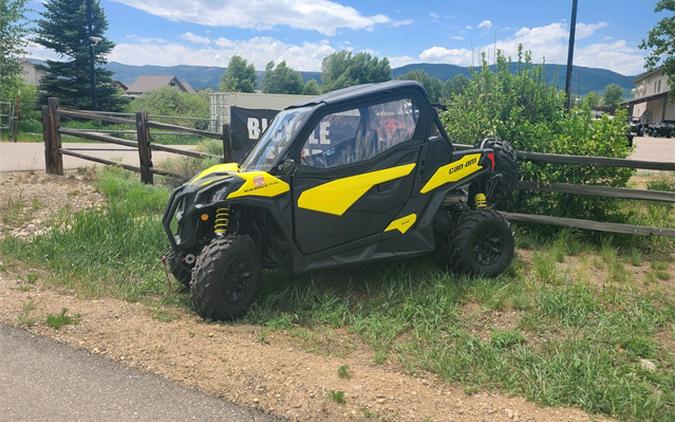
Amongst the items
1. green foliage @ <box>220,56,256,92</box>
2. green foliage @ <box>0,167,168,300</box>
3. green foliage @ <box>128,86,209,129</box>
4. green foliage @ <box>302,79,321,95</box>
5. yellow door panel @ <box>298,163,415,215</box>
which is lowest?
green foliage @ <box>0,167,168,300</box>

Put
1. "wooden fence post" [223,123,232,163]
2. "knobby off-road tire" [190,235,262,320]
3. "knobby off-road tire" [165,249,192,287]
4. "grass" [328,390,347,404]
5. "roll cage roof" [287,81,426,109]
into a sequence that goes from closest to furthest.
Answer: "grass" [328,390,347,404] → "knobby off-road tire" [190,235,262,320] → "roll cage roof" [287,81,426,109] → "knobby off-road tire" [165,249,192,287] → "wooden fence post" [223,123,232,163]

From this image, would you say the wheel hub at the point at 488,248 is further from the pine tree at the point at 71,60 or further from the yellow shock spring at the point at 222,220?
the pine tree at the point at 71,60

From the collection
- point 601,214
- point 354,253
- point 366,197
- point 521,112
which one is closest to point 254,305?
point 354,253

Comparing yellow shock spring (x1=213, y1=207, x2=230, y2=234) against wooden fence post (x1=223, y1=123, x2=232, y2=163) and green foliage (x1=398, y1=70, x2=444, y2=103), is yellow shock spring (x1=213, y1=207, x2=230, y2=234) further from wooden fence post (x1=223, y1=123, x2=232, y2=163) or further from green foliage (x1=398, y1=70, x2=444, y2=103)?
green foliage (x1=398, y1=70, x2=444, y2=103)

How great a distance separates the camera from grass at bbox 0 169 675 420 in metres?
3.70

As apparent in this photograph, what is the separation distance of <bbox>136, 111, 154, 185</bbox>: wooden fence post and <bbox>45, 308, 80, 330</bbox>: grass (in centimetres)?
624

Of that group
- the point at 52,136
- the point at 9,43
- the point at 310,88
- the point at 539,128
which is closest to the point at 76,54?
the point at 9,43

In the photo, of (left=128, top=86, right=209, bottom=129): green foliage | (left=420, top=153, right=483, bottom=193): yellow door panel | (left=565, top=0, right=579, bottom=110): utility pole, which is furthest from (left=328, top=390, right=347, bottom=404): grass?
(left=128, top=86, right=209, bottom=129): green foliage

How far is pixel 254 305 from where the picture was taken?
16.3ft

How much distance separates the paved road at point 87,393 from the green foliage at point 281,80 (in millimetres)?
101418

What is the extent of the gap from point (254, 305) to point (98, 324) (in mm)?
1326

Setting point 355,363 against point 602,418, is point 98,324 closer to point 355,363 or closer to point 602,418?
point 355,363

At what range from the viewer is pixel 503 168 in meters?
6.40

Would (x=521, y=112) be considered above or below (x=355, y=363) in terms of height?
above
